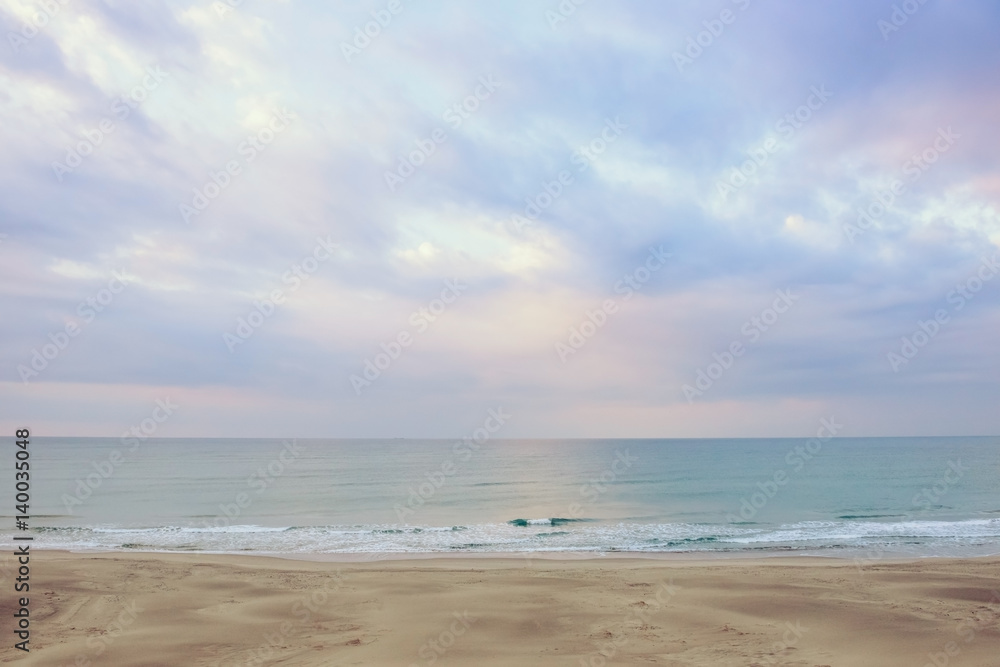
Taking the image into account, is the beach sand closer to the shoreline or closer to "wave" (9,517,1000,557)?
the shoreline

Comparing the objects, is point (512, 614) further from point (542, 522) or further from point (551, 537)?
point (542, 522)

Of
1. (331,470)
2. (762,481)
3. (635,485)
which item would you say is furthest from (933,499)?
(331,470)

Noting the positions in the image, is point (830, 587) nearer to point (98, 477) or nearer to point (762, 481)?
point (762, 481)

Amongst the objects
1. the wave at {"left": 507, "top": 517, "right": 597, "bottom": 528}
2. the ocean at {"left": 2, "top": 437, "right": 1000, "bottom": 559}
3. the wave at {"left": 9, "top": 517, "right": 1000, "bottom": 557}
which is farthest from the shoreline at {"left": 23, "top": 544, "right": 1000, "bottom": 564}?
the wave at {"left": 507, "top": 517, "right": 597, "bottom": 528}

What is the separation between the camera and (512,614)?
40.0ft

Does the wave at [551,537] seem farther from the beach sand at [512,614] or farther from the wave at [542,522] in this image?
the beach sand at [512,614]

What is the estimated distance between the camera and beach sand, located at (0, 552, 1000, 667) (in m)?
9.89

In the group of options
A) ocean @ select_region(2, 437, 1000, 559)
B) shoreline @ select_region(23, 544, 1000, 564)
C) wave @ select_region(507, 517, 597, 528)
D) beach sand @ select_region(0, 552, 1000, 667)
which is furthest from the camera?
wave @ select_region(507, 517, 597, 528)

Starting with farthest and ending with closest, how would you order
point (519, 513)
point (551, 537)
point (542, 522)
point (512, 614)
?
point (519, 513) < point (542, 522) < point (551, 537) < point (512, 614)

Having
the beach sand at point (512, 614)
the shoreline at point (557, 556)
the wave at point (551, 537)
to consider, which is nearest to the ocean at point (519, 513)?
the wave at point (551, 537)

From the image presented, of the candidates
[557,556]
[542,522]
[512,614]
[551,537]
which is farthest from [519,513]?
[512,614]

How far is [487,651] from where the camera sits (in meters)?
10.1

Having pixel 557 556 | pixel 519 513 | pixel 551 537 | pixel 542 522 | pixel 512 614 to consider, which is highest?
pixel 519 513

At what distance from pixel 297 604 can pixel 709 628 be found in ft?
30.4
